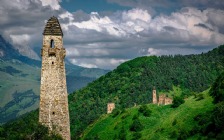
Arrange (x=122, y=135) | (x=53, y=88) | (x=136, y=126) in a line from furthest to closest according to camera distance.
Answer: (x=136, y=126) < (x=122, y=135) < (x=53, y=88)

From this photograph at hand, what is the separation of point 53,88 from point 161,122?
1472 inches

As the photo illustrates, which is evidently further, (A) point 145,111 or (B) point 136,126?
(A) point 145,111

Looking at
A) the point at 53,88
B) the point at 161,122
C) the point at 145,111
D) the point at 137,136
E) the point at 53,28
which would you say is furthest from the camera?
the point at 145,111

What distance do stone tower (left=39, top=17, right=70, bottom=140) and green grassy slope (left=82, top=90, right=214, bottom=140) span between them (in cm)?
2691

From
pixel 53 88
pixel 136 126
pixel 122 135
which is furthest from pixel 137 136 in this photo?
pixel 53 88

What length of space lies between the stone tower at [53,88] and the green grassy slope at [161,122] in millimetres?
26912

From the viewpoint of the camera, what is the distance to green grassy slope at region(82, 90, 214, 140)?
69775 millimetres

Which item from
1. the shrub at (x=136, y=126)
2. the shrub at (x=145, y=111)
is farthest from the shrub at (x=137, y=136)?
the shrub at (x=145, y=111)

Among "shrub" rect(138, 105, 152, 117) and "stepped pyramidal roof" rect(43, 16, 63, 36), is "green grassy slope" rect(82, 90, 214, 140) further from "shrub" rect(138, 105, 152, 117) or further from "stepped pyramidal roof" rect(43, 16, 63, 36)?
"stepped pyramidal roof" rect(43, 16, 63, 36)

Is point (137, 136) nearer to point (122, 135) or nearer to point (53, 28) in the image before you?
point (122, 135)

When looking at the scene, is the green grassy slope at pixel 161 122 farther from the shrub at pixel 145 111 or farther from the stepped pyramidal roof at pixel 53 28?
the stepped pyramidal roof at pixel 53 28

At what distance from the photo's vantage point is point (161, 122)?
78.9m

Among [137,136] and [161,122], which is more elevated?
[161,122]

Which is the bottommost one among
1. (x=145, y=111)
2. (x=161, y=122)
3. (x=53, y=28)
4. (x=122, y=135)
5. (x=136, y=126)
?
(x=122, y=135)
